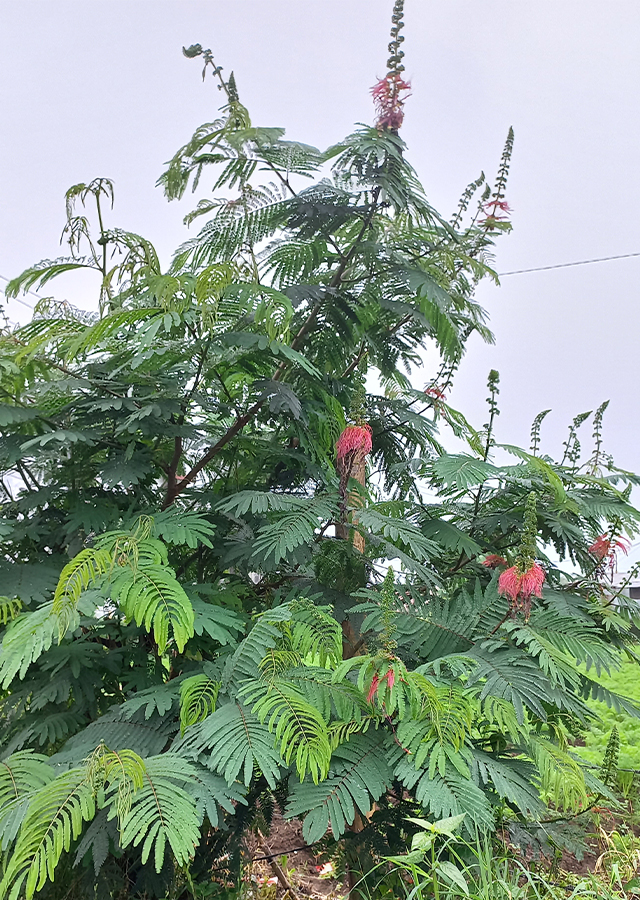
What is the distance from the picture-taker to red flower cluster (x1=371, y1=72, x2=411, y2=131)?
1450mm

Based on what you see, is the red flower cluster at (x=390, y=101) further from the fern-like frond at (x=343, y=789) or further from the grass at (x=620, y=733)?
the grass at (x=620, y=733)

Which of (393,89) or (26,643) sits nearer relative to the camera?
(26,643)

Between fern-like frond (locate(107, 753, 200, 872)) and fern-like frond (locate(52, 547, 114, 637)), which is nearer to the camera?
fern-like frond (locate(107, 753, 200, 872))

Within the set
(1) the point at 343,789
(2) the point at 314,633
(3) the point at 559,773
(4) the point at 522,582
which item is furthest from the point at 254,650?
(3) the point at 559,773

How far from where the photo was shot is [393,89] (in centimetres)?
147

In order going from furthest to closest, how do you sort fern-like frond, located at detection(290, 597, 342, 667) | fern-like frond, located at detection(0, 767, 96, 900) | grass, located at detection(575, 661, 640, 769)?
grass, located at detection(575, 661, 640, 769) → fern-like frond, located at detection(290, 597, 342, 667) → fern-like frond, located at detection(0, 767, 96, 900)

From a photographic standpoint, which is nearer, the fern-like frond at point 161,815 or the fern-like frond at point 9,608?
the fern-like frond at point 161,815

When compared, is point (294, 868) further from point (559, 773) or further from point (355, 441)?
point (355, 441)

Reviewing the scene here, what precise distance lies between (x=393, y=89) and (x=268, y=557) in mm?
1117

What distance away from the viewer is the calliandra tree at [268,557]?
949 mm

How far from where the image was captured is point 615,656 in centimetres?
120

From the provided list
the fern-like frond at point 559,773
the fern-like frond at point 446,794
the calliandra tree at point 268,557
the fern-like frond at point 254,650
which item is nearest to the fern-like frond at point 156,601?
the calliandra tree at point 268,557

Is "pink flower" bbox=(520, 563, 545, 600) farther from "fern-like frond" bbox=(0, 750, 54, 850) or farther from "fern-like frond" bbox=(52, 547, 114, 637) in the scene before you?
"fern-like frond" bbox=(0, 750, 54, 850)

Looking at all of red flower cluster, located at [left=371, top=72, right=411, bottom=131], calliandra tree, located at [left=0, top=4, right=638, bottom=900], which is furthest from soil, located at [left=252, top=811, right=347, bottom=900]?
red flower cluster, located at [left=371, top=72, right=411, bottom=131]
